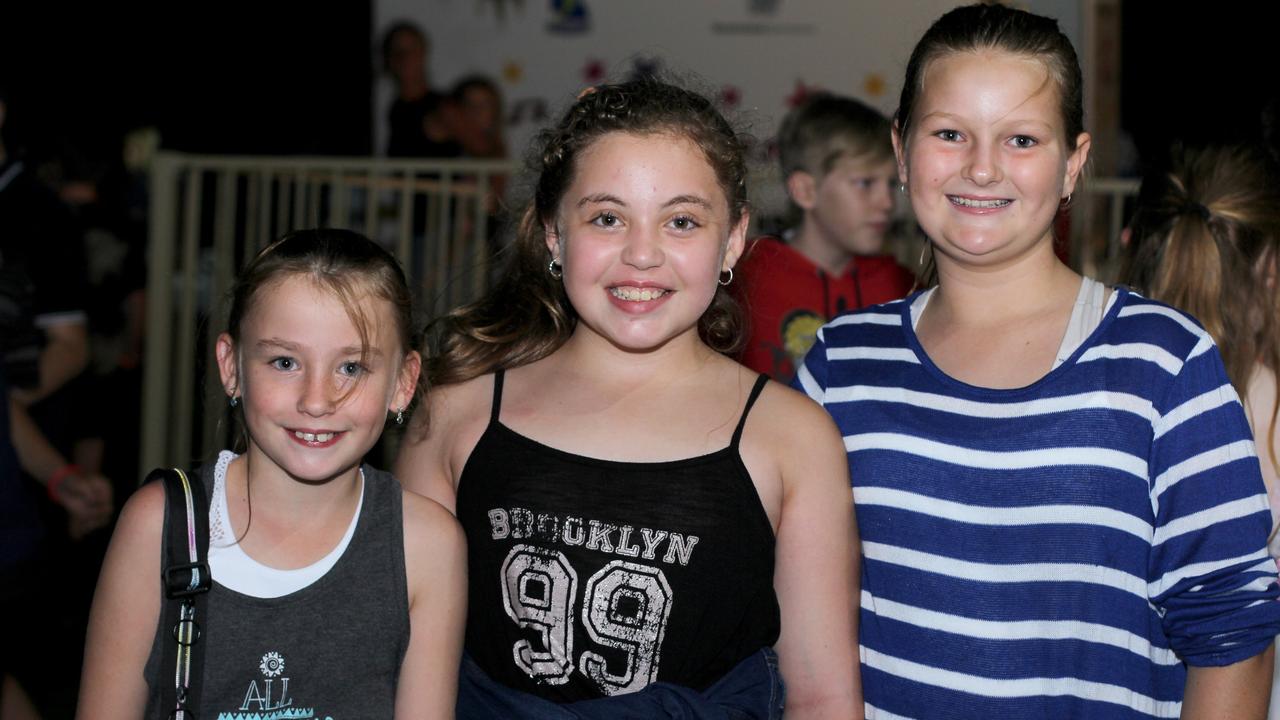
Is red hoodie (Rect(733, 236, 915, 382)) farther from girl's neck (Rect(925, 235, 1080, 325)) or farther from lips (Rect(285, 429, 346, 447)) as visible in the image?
lips (Rect(285, 429, 346, 447))

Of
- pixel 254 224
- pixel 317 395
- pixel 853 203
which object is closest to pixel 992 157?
pixel 317 395

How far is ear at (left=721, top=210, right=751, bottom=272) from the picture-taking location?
229cm

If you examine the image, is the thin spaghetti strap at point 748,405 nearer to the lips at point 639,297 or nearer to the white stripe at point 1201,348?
the lips at point 639,297

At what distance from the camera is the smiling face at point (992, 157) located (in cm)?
211

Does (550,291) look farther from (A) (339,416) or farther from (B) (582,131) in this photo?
(A) (339,416)

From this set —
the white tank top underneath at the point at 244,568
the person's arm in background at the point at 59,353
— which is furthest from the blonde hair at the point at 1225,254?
the person's arm in background at the point at 59,353

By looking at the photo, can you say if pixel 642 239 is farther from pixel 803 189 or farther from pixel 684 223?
pixel 803 189

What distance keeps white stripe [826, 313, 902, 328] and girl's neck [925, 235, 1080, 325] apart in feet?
0.37

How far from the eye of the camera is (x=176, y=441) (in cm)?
586

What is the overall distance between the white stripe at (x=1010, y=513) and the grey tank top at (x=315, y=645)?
792 millimetres

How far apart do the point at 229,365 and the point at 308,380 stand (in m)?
0.18

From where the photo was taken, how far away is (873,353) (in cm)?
227

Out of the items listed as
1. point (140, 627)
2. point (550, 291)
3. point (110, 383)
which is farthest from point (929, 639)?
point (110, 383)

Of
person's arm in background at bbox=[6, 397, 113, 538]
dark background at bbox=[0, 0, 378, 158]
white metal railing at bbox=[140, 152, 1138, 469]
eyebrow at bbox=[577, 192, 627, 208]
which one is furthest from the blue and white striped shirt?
dark background at bbox=[0, 0, 378, 158]
